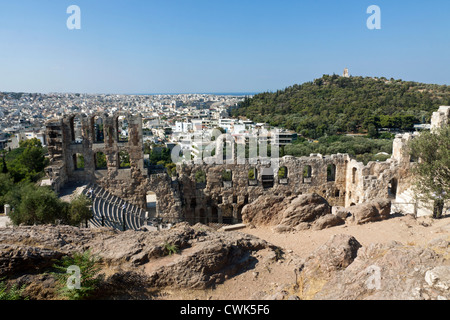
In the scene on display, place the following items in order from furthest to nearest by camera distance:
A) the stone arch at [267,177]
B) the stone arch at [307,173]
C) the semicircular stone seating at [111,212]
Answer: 1. the stone arch at [307,173]
2. the stone arch at [267,177]
3. the semicircular stone seating at [111,212]

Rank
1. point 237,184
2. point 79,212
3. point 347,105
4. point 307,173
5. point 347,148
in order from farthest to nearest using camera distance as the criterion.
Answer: point 347,105 < point 347,148 < point 307,173 < point 237,184 < point 79,212

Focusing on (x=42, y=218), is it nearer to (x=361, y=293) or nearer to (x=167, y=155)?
(x=361, y=293)

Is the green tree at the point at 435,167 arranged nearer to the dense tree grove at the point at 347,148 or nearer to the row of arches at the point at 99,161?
the row of arches at the point at 99,161

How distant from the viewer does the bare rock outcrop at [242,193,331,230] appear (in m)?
16.2

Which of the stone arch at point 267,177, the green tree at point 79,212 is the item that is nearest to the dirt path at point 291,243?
the stone arch at point 267,177

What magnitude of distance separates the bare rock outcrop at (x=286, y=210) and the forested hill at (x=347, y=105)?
56423 mm

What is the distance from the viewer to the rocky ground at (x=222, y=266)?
676 centimetres

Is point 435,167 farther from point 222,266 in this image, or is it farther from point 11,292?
point 11,292

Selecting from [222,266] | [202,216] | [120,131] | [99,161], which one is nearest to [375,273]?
[222,266]

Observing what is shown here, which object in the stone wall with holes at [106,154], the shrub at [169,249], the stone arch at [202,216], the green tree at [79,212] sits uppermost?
the stone wall with holes at [106,154]

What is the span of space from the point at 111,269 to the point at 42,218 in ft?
24.9

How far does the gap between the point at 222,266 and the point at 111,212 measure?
10.8 m

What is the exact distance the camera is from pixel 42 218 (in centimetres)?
1379

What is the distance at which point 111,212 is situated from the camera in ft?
58.5
